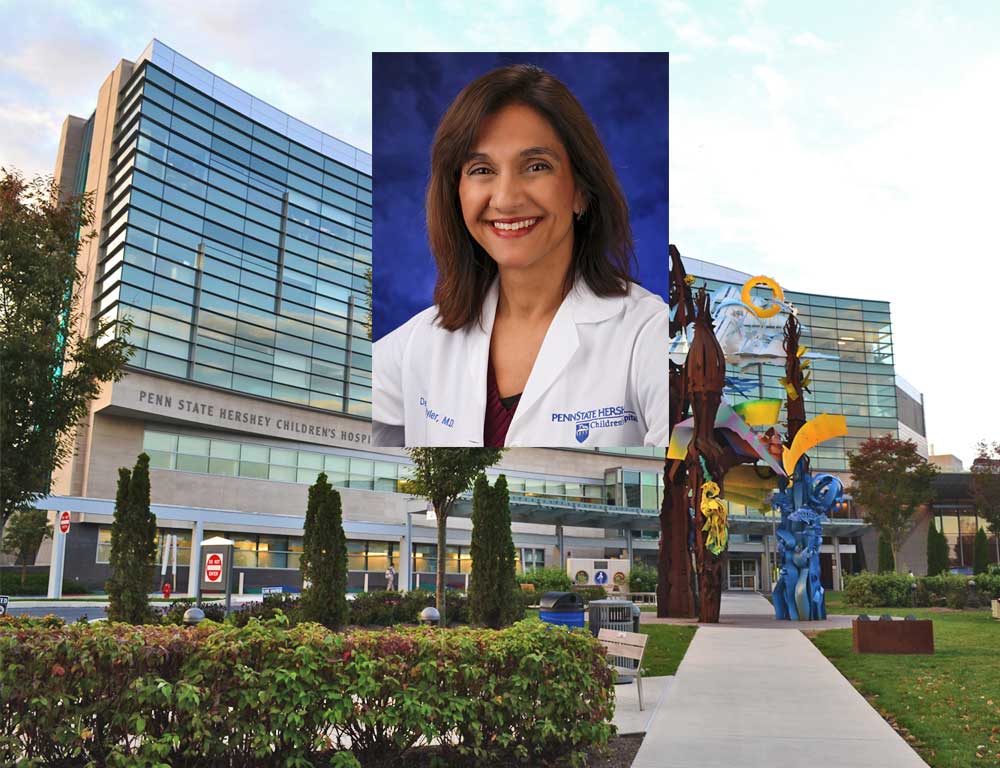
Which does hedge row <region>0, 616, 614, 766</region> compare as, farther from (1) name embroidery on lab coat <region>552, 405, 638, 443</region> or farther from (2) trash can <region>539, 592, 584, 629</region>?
(2) trash can <region>539, 592, 584, 629</region>

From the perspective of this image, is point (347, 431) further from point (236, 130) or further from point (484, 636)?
point (484, 636)

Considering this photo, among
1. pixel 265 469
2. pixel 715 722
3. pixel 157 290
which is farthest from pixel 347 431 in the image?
pixel 715 722

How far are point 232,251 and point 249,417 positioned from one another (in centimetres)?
1012

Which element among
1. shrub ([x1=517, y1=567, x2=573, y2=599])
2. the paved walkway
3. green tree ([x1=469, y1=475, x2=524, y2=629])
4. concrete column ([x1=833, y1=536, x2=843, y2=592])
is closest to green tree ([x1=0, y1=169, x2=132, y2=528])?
green tree ([x1=469, y1=475, x2=524, y2=629])

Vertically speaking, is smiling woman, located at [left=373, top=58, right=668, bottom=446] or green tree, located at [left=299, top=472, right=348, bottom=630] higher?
smiling woman, located at [left=373, top=58, right=668, bottom=446]

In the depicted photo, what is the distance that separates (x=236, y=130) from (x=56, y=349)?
137 ft

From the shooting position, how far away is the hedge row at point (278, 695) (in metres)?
5.96

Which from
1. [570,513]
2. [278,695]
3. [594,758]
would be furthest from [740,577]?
[278,695]

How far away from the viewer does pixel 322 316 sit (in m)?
57.0

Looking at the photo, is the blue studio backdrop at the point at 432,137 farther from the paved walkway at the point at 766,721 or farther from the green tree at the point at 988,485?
the green tree at the point at 988,485

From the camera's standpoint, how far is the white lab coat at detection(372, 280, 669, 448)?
772cm

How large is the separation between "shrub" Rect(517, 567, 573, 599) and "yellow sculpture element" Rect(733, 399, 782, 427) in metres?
12.5

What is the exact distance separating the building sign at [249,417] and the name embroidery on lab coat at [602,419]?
122ft

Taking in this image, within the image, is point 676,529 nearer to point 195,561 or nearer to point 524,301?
point 524,301
